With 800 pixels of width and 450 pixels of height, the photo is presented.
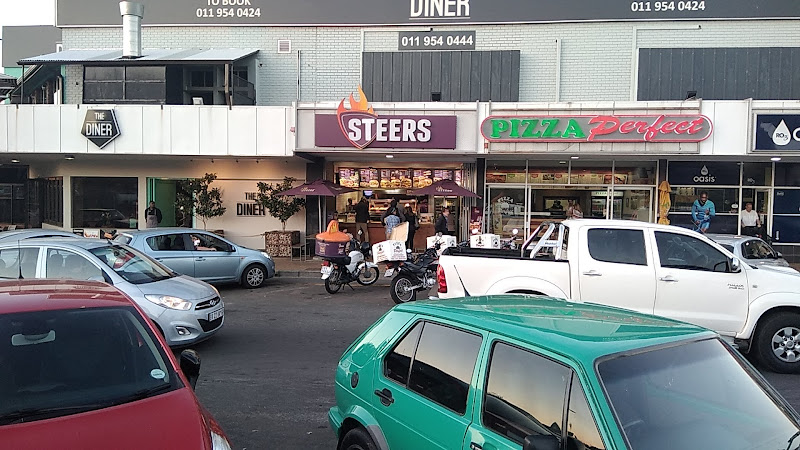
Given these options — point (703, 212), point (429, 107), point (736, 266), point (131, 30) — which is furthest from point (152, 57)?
point (736, 266)

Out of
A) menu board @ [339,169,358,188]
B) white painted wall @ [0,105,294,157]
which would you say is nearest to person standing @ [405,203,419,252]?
menu board @ [339,169,358,188]

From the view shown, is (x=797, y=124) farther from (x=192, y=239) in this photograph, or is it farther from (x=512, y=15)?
(x=192, y=239)

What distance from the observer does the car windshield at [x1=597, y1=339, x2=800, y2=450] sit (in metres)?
2.71

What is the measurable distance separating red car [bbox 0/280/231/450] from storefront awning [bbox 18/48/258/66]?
15603mm

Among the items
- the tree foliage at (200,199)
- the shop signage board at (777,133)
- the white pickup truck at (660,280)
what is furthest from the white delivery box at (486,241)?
the tree foliage at (200,199)

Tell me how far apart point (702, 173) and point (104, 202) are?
66.3 feet

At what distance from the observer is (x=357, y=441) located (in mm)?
3834

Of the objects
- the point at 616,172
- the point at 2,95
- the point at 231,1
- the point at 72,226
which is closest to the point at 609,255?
the point at 616,172

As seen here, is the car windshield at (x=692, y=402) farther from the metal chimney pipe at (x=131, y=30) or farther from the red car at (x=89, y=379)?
the metal chimney pipe at (x=131, y=30)

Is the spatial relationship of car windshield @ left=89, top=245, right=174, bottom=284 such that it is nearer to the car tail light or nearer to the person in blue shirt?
the car tail light

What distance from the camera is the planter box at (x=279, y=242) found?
64.2 ft

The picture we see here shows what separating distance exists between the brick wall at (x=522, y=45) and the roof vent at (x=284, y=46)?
15 cm

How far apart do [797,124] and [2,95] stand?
2682 centimetres

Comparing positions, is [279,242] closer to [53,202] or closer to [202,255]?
[202,255]
